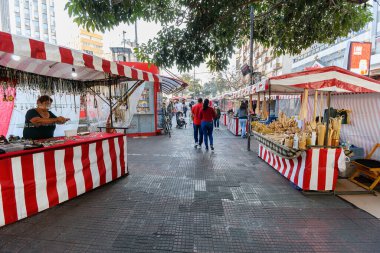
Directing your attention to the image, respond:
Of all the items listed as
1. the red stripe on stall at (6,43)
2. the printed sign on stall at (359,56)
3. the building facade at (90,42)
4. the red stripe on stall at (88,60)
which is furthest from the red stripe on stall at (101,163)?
the building facade at (90,42)

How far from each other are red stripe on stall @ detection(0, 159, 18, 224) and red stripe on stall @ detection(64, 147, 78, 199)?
0.79 meters

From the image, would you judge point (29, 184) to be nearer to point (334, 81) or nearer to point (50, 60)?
point (50, 60)

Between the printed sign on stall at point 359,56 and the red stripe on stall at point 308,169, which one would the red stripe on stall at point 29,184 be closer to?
the red stripe on stall at point 308,169

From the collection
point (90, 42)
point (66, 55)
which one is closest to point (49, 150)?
point (66, 55)

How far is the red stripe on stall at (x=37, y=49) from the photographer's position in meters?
2.63

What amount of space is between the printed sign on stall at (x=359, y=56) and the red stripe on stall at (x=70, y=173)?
8.33 meters

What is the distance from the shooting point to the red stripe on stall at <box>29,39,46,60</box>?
2.63 m

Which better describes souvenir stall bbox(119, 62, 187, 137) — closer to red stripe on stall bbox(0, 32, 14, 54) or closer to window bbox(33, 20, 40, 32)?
red stripe on stall bbox(0, 32, 14, 54)

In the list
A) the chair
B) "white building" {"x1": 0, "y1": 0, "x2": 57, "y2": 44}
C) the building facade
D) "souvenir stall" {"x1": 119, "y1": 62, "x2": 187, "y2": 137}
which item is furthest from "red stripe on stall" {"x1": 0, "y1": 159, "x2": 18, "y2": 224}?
the building facade

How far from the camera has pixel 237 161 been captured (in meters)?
6.29

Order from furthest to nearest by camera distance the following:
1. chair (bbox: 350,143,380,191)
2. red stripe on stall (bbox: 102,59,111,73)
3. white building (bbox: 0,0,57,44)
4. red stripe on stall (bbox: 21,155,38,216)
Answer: white building (bbox: 0,0,57,44)
chair (bbox: 350,143,380,191)
red stripe on stall (bbox: 102,59,111,73)
red stripe on stall (bbox: 21,155,38,216)

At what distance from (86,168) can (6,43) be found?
2.38m

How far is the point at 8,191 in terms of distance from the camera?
2.95 meters

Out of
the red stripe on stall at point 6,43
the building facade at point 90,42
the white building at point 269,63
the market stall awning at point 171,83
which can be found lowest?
the red stripe on stall at point 6,43
